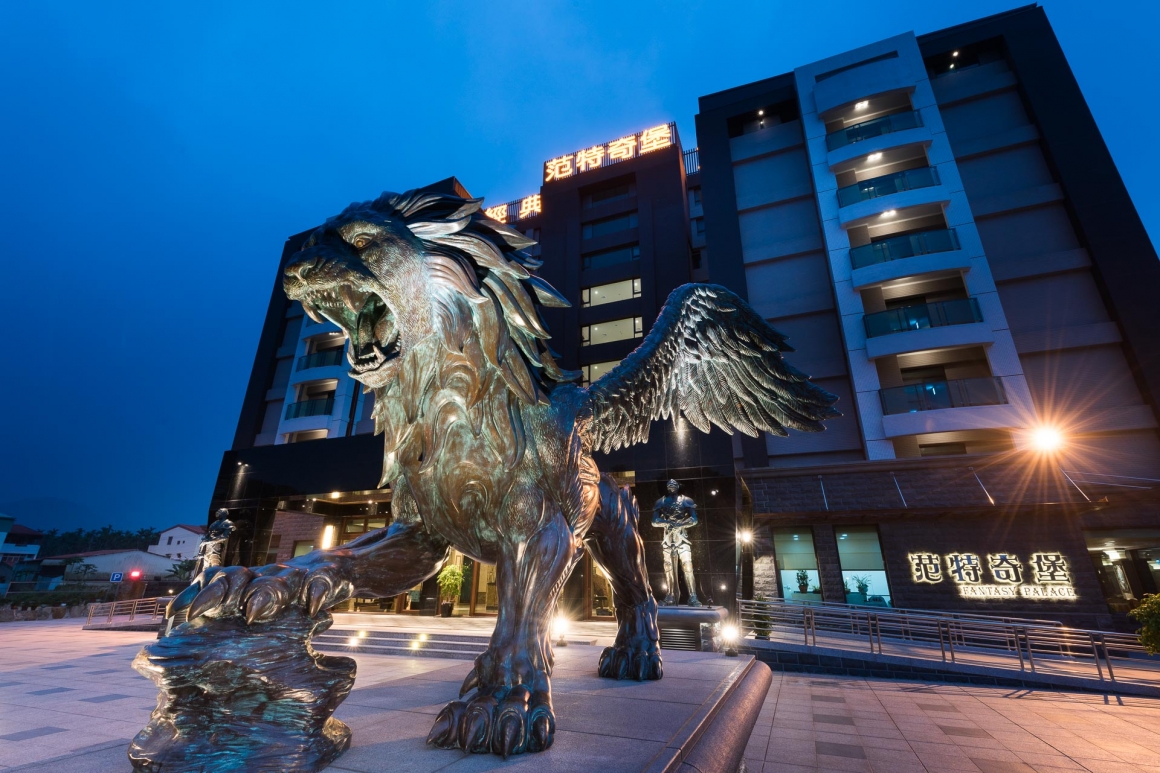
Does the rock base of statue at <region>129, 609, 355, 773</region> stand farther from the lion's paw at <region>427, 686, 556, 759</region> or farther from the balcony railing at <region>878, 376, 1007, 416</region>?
the balcony railing at <region>878, 376, 1007, 416</region>

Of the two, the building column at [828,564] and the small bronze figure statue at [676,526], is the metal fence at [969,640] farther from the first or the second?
the small bronze figure statue at [676,526]

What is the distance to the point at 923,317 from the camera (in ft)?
48.5

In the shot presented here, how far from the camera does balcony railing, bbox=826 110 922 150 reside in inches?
664

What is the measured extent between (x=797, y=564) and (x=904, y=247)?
10.5m

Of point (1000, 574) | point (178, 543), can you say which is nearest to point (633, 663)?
point (1000, 574)

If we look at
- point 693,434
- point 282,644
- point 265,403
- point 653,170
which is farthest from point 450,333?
point 265,403

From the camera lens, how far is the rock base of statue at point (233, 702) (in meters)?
1.22

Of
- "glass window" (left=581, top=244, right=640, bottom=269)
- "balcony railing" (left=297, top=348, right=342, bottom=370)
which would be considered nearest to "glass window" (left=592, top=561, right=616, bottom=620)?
"glass window" (left=581, top=244, right=640, bottom=269)

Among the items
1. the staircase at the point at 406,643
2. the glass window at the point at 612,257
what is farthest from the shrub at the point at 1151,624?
the glass window at the point at 612,257

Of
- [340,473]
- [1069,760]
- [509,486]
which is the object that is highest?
[340,473]

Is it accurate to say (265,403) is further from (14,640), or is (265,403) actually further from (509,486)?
(509,486)

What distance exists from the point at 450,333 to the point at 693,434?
1198 cm

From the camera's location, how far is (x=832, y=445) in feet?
48.4

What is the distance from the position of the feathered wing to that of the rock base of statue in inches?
64.9
